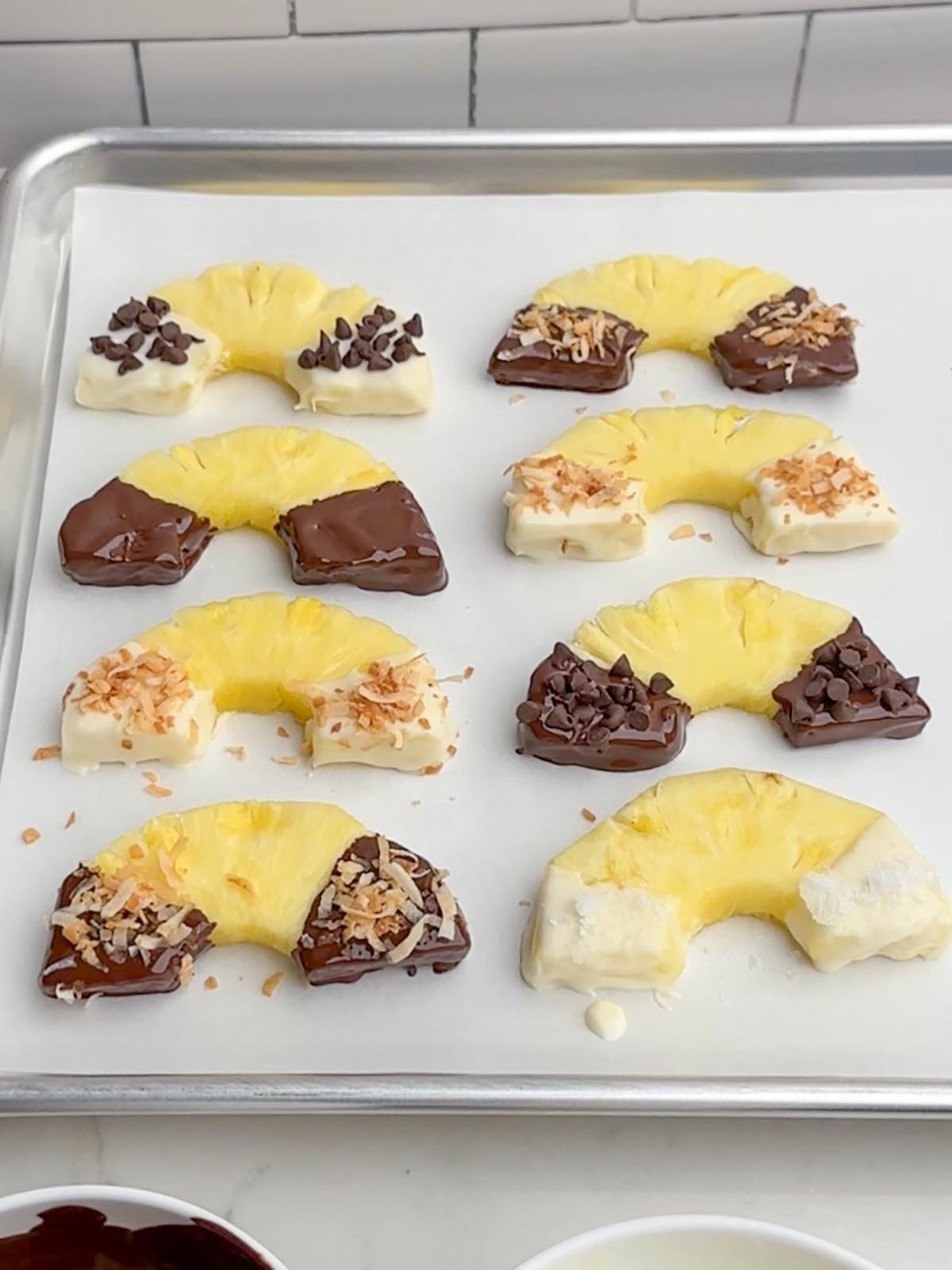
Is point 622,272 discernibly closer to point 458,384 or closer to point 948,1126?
point 458,384

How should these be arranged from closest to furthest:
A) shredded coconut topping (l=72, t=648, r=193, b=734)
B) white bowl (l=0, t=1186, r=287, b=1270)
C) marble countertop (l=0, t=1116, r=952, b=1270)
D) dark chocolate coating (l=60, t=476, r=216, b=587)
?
white bowl (l=0, t=1186, r=287, b=1270) < marble countertop (l=0, t=1116, r=952, b=1270) < shredded coconut topping (l=72, t=648, r=193, b=734) < dark chocolate coating (l=60, t=476, r=216, b=587)

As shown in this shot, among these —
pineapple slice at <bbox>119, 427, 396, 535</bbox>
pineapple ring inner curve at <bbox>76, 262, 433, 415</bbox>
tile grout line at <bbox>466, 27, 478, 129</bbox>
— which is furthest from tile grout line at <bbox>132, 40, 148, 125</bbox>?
pineapple slice at <bbox>119, 427, 396, 535</bbox>

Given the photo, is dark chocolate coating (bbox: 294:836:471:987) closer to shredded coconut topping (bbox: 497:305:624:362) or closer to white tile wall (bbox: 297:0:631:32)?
shredded coconut topping (bbox: 497:305:624:362)

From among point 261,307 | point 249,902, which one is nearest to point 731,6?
point 261,307

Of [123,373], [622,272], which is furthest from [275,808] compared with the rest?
[622,272]

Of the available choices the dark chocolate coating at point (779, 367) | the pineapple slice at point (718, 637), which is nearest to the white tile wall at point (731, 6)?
the dark chocolate coating at point (779, 367)

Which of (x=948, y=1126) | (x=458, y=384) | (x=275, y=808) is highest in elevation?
(x=458, y=384)
